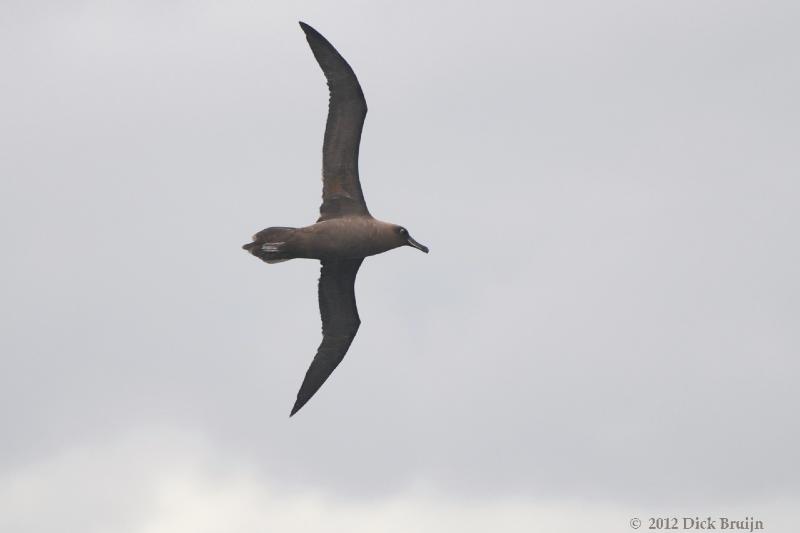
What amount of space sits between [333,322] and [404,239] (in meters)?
2.83

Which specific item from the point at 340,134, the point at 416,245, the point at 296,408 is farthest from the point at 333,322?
the point at 340,134

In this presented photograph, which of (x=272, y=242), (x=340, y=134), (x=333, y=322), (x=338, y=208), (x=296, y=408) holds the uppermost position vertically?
(x=340, y=134)

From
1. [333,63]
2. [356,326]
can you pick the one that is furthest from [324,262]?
[333,63]

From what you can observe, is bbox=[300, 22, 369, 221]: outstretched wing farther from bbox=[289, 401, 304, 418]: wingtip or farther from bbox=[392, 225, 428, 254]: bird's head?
bbox=[289, 401, 304, 418]: wingtip

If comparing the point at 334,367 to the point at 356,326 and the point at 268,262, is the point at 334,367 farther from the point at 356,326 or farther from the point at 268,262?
the point at 268,262

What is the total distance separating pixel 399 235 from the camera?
99.7 ft

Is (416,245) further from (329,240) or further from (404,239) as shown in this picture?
(329,240)

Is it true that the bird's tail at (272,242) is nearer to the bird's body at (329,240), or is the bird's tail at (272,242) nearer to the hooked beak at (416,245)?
the bird's body at (329,240)

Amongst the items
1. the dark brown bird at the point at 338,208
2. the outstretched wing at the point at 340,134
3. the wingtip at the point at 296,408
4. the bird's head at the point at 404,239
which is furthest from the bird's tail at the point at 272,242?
the wingtip at the point at 296,408

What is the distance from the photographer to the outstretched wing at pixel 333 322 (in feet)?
105

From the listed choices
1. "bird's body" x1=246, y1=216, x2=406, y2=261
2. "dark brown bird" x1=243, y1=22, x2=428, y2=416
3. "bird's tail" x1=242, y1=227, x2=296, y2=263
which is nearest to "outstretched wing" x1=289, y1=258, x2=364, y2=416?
"dark brown bird" x1=243, y1=22, x2=428, y2=416

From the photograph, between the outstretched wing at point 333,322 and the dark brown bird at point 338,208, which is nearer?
the dark brown bird at point 338,208

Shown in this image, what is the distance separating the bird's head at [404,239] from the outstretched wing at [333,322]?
5.80ft

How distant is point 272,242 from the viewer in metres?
29.7
